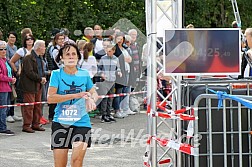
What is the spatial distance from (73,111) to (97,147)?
144 inches

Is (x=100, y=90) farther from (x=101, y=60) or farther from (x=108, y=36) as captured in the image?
(x=108, y=36)

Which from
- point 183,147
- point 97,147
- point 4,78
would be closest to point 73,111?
point 183,147

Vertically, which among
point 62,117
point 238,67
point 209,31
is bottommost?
point 62,117

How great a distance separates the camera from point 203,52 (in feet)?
23.2

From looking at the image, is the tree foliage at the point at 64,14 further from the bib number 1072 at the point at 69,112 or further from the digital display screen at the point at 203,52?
the digital display screen at the point at 203,52

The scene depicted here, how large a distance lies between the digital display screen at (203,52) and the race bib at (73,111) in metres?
1.08

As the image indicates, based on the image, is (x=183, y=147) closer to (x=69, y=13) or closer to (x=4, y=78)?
(x=4, y=78)

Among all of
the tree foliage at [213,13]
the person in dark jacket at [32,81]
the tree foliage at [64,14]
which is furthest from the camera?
the tree foliage at [213,13]

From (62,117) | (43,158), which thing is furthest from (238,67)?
(43,158)

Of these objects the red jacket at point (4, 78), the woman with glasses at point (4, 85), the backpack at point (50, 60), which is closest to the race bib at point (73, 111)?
the woman with glasses at point (4, 85)

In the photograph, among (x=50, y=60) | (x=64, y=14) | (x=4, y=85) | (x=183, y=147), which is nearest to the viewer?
(x=183, y=147)

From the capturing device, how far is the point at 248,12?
25.4 meters

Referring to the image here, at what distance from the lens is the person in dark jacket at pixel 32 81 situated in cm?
1192

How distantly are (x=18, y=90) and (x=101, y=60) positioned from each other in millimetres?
2328
